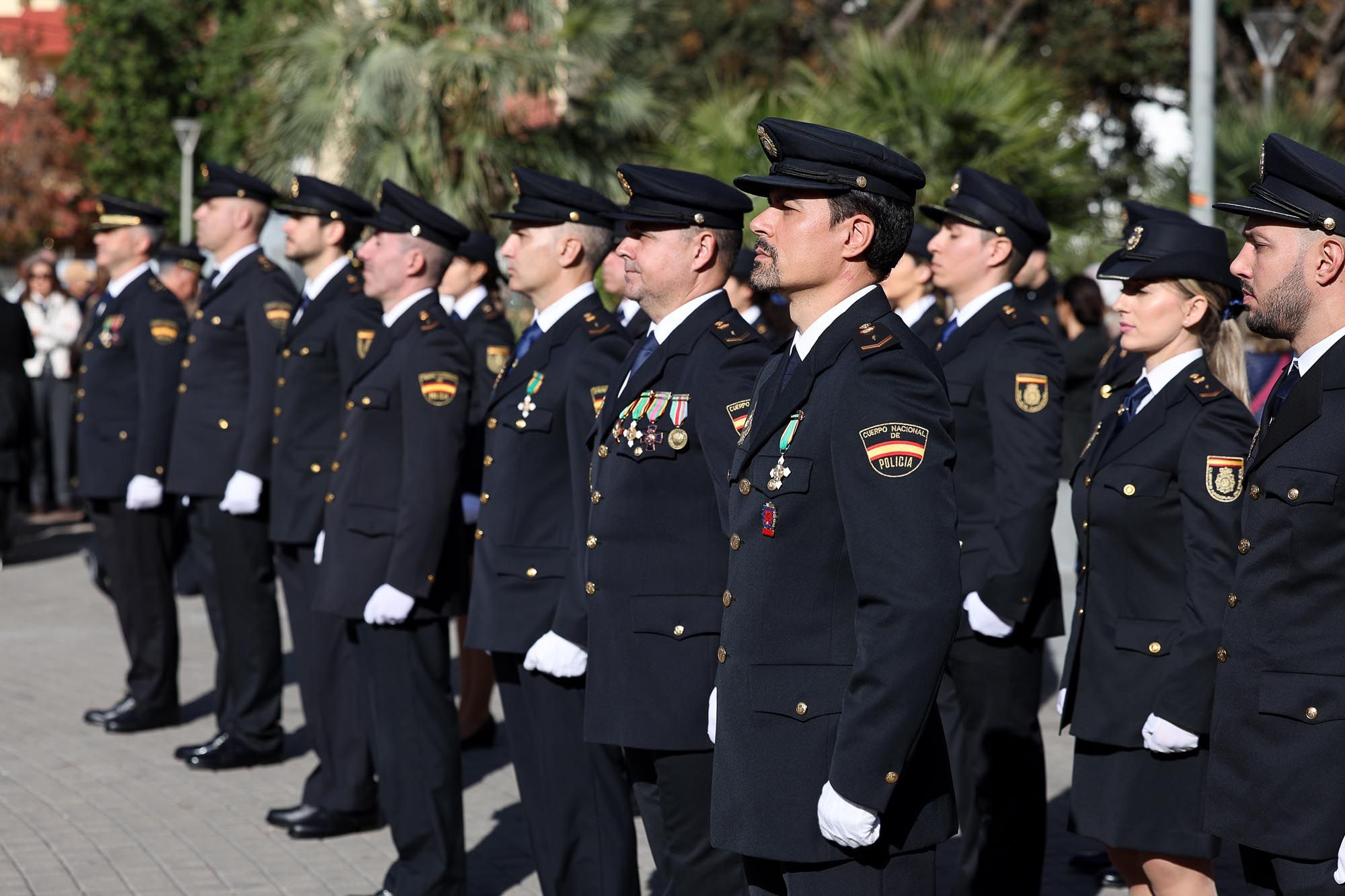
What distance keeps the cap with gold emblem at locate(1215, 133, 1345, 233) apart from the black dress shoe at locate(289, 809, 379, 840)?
13.6ft

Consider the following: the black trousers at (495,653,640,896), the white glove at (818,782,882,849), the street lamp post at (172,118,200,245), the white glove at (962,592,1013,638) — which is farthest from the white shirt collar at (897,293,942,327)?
the street lamp post at (172,118,200,245)

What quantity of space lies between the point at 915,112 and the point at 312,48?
6331 mm

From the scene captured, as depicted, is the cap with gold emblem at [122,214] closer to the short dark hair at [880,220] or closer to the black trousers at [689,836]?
the black trousers at [689,836]

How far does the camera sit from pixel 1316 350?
3.39 metres

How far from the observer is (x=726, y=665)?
335 centimetres

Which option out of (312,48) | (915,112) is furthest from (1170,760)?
(312,48)

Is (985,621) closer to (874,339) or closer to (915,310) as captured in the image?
(915,310)

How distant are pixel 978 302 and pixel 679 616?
181 cm

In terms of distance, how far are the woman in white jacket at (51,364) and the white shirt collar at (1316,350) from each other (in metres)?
13.6

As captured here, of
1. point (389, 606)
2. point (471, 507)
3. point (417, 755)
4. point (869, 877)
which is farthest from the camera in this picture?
point (471, 507)

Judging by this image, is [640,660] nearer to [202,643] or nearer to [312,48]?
[202,643]

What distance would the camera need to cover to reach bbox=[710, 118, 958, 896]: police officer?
3025 millimetres

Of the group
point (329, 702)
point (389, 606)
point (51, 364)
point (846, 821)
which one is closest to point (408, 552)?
point (389, 606)

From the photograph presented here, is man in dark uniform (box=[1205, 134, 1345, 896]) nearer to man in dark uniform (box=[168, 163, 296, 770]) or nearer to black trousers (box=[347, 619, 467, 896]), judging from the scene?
black trousers (box=[347, 619, 467, 896])
